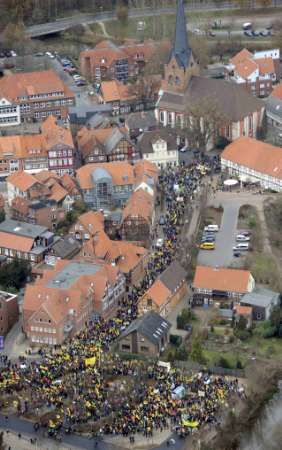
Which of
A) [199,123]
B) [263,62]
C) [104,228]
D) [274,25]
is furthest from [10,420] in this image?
[274,25]

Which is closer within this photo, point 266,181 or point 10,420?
point 10,420

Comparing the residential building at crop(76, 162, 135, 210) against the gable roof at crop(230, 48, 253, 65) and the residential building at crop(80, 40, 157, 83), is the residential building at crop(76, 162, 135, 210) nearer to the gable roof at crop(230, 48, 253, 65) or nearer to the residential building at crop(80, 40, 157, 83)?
the residential building at crop(80, 40, 157, 83)

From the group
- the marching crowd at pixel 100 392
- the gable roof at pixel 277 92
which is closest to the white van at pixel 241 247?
the marching crowd at pixel 100 392

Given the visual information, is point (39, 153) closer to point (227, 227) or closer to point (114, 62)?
point (227, 227)

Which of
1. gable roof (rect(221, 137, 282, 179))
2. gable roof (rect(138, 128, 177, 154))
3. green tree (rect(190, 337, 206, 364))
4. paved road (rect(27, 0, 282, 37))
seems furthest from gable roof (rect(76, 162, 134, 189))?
paved road (rect(27, 0, 282, 37))

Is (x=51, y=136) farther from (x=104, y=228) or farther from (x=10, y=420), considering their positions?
(x=10, y=420)

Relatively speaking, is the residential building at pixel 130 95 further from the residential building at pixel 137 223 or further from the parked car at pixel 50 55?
the residential building at pixel 137 223
